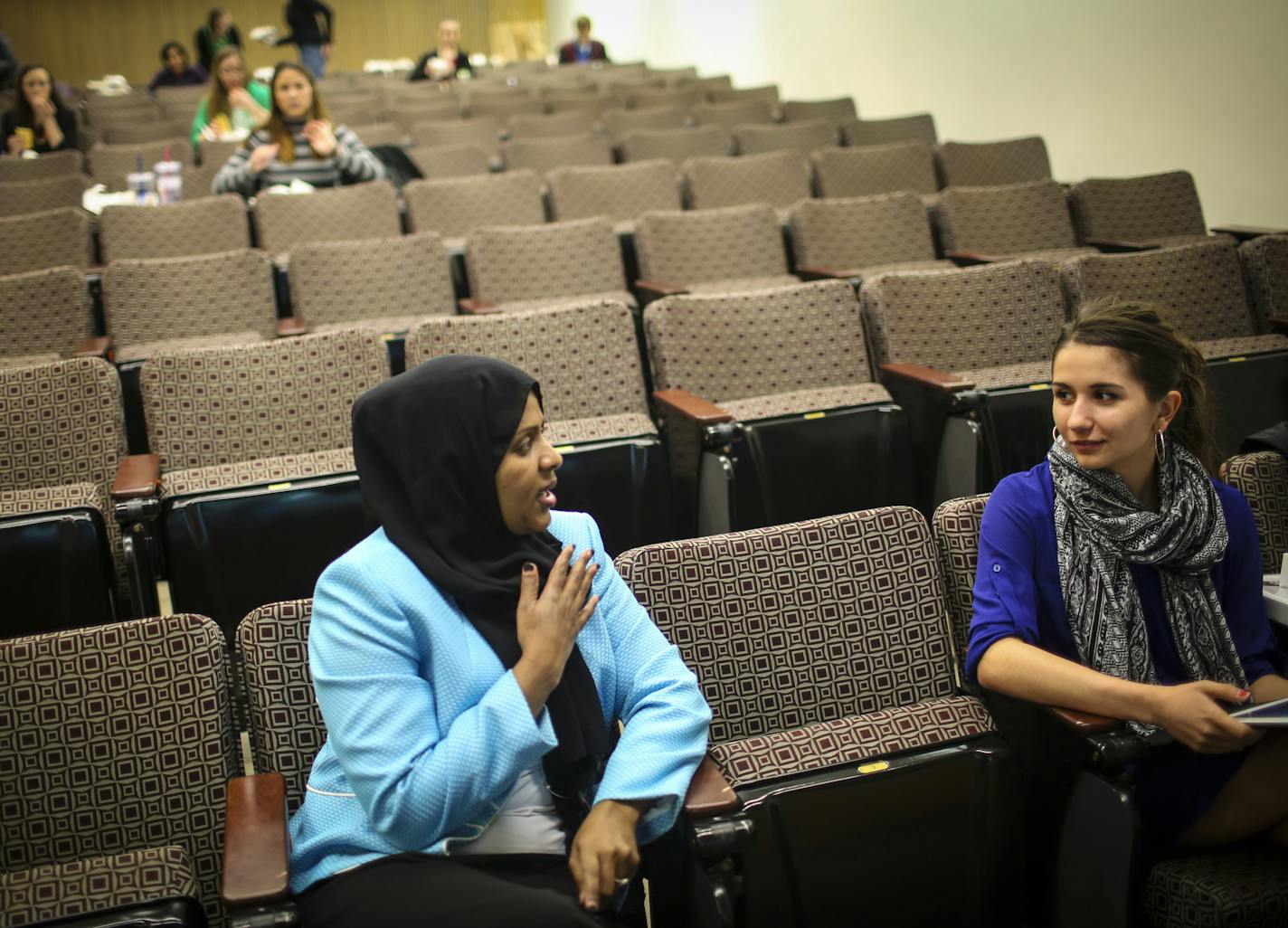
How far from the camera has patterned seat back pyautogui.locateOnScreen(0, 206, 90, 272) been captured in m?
3.77

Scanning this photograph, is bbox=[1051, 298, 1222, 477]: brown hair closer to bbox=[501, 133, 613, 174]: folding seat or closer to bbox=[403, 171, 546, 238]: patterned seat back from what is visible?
bbox=[403, 171, 546, 238]: patterned seat back

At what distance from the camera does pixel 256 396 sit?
8.11 feet

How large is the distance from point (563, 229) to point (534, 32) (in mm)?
11302

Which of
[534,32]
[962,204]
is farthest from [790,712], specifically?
[534,32]

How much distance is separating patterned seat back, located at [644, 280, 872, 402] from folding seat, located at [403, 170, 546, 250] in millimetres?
1563

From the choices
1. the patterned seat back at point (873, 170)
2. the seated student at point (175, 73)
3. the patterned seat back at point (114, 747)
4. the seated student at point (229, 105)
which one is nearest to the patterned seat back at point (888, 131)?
the patterned seat back at point (873, 170)

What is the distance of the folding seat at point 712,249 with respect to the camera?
371 centimetres

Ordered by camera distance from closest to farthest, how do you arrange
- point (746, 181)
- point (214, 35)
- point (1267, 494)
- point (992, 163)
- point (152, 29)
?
1. point (1267, 494)
2. point (746, 181)
3. point (992, 163)
4. point (214, 35)
5. point (152, 29)

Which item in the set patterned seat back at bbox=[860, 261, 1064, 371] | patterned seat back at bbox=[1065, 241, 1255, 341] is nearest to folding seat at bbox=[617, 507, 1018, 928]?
patterned seat back at bbox=[860, 261, 1064, 371]

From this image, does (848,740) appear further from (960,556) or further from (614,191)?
(614,191)

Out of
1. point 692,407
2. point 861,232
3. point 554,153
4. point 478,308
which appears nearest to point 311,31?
point 554,153

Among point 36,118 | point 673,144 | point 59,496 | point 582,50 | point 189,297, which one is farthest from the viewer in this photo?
point 582,50

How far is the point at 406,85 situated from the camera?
763 centimetres

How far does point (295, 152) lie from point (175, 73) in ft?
15.9
